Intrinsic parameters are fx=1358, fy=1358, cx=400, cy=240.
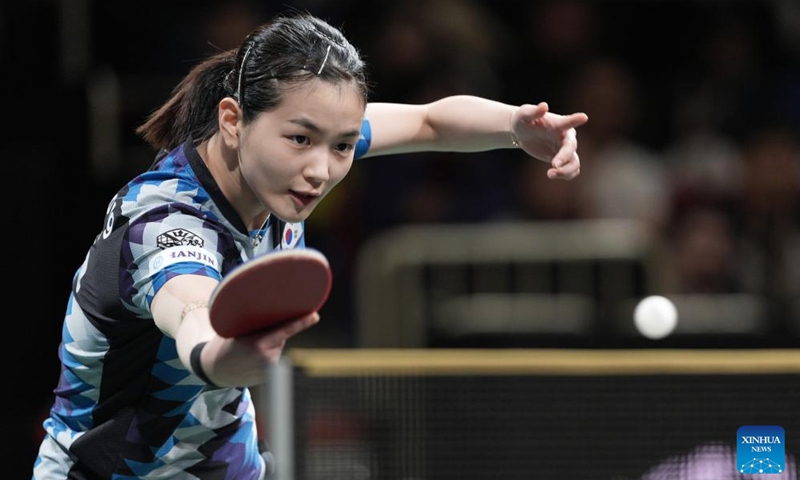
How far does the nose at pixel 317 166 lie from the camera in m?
3.51

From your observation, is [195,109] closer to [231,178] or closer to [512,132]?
[231,178]

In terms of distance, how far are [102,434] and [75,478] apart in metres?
0.17

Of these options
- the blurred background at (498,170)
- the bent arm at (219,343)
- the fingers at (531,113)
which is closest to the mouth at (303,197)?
the bent arm at (219,343)

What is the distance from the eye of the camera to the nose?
351 cm

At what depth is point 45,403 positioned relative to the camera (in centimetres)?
750

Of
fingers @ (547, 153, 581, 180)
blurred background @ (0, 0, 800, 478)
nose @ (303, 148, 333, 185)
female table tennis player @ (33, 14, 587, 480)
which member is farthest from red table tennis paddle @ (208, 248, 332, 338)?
blurred background @ (0, 0, 800, 478)

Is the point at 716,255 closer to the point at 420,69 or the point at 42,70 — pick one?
the point at 420,69

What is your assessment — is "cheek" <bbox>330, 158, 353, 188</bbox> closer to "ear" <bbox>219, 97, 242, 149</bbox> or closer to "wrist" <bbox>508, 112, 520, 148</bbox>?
"ear" <bbox>219, 97, 242, 149</bbox>

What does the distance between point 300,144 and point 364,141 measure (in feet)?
2.61

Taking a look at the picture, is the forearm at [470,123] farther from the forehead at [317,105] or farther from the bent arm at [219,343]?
the bent arm at [219,343]

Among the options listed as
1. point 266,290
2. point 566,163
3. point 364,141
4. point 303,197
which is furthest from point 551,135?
point 266,290

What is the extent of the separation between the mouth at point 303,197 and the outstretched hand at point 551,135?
0.71 meters

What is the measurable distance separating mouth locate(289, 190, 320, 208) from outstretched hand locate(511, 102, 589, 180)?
0.71m

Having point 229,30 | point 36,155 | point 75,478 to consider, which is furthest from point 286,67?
point 229,30
